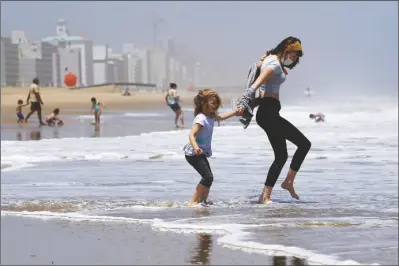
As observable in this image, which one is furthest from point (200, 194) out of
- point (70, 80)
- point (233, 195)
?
point (70, 80)

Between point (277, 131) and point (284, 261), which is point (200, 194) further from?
point (284, 261)

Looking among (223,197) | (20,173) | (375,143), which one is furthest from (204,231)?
(375,143)

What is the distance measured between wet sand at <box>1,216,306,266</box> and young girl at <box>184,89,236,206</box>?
1.33 m

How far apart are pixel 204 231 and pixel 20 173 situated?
5.31m

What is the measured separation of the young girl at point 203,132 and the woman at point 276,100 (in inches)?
9.2

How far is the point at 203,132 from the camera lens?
7.18 m

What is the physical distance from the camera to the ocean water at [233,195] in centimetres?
527

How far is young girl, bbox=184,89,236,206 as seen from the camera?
7109mm

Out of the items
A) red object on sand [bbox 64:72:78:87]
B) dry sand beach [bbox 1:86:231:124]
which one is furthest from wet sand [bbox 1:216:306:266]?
red object on sand [bbox 64:72:78:87]

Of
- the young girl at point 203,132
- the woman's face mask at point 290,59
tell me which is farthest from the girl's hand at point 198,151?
the woman's face mask at point 290,59

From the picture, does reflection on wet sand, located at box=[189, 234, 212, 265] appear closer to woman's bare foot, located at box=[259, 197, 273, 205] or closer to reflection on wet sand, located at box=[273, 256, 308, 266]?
reflection on wet sand, located at box=[273, 256, 308, 266]

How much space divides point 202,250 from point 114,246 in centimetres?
54

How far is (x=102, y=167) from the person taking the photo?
11.5 metres

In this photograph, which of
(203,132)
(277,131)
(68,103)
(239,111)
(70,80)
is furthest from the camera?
(70,80)
